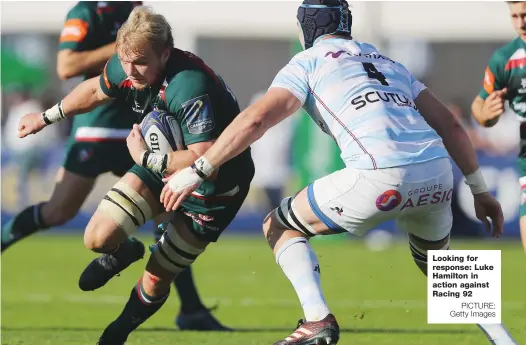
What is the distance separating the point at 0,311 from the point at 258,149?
9045mm

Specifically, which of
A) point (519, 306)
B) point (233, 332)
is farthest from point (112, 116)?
point (519, 306)

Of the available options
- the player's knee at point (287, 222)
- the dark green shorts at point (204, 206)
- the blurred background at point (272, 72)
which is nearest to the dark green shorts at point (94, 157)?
the dark green shorts at point (204, 206)

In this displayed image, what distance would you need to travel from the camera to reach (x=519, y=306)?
32.8 ft

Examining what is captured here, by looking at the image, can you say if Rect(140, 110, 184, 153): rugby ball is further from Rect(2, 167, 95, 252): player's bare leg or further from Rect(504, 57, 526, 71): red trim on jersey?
Rect(504, 57, 526, 71): red trim on jersey

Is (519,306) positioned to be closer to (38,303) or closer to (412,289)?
(412,289)

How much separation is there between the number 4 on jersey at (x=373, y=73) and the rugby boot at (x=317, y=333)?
1341mm

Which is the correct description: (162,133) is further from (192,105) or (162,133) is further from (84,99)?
(84,99)

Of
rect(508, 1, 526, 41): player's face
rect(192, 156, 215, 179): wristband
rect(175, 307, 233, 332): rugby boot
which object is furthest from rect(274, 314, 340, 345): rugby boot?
rect(508, 1, 526, 41): player's face

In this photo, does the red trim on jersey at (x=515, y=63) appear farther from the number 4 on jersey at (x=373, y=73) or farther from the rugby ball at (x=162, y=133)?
the rugby ball at (x=162, y=133)

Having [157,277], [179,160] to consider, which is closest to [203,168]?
[179,160]

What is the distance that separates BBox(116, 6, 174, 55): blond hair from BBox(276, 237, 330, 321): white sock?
4.94ft

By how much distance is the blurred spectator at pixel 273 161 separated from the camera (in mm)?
18297

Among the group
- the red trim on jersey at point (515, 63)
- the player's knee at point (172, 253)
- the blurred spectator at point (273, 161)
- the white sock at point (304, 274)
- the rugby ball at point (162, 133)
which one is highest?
the rugby ball at point (162, 133)

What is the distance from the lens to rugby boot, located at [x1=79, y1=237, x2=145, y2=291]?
Result: 7.36m
